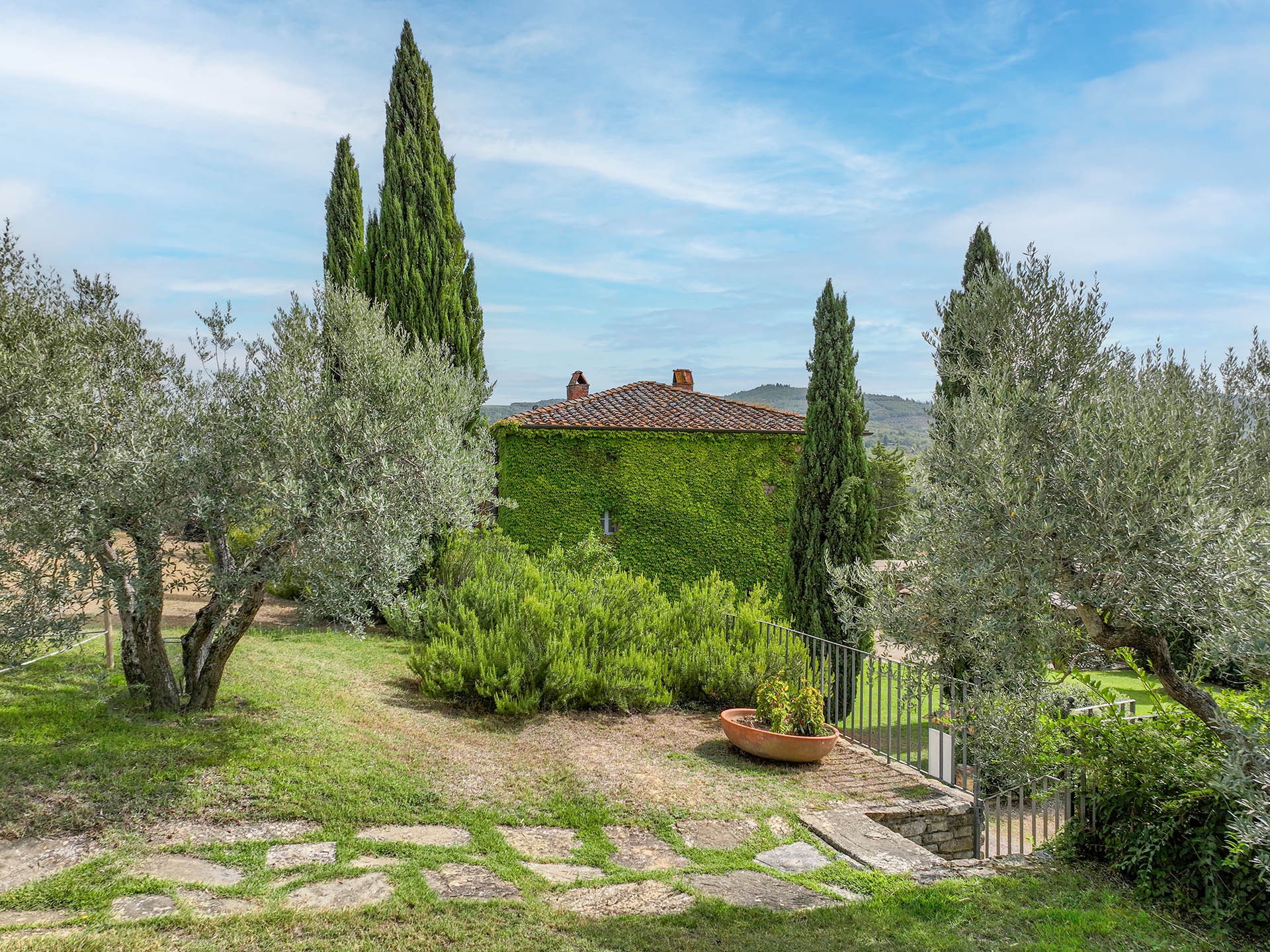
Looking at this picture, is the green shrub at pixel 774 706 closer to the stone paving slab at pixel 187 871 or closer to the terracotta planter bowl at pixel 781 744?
the terracotta planter bowl at pixel 781 744

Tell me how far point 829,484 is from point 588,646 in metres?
4.71

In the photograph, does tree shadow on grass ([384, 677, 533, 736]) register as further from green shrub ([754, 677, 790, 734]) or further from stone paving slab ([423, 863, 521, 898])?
stone paving slab ([423, 863, 521, 898])

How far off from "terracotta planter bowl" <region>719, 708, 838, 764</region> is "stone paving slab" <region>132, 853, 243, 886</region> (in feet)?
16.7

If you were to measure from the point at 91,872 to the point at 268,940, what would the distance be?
163 cm

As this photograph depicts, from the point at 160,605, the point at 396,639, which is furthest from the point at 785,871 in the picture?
the point at 396,639

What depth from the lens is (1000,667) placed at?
6.29 metres

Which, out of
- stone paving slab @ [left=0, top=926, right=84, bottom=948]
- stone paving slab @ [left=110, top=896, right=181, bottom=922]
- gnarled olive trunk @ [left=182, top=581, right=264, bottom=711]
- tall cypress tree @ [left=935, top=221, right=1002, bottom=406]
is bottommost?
stone paving slab @ [left=110, top=896, right=181, bottom=922]

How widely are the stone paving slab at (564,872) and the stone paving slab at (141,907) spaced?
7.35ft

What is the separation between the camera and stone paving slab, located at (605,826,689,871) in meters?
5.81

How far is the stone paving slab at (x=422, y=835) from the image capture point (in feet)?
19.1

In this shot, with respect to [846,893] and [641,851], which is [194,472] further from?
[846,893]

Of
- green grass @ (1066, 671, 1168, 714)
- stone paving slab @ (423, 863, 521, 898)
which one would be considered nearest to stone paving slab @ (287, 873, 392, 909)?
stone paving slab @ (423, 863, 521, 898)

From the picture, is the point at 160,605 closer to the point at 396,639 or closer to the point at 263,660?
the point at 263,660

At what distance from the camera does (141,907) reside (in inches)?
182
